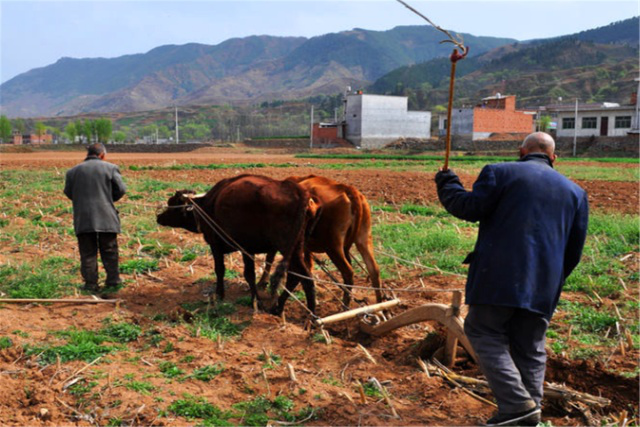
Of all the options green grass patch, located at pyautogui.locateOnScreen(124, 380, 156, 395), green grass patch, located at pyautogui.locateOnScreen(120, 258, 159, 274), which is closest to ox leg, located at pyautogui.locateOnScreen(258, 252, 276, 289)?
green grass patch, located at pyautogui.locateOnScreen(120, 258, 159, 274)

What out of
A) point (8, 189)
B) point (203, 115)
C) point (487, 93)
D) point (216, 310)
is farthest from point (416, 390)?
point (203, 115)

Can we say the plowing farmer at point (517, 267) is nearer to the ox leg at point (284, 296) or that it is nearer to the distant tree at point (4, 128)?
the ox leg at point (284, 296)

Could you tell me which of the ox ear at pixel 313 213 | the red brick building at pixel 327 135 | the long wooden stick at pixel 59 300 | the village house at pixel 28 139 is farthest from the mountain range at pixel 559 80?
the long wooden stick at pixel 59 300

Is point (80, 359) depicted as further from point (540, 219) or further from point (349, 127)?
point (349, 127)

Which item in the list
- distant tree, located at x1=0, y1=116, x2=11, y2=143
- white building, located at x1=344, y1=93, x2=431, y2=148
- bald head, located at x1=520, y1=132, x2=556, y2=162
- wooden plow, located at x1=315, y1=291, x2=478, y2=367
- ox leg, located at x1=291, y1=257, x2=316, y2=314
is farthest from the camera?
distant tree, located at x1=0, y1=116, x2=11, y2=143

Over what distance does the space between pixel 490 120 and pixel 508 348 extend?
70.4m

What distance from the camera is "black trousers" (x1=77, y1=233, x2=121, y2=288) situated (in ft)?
26.6

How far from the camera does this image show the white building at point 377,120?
76375 mm

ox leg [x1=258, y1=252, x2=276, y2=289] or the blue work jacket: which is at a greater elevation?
the blue work jacket

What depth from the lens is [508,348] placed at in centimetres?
430

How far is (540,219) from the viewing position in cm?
418

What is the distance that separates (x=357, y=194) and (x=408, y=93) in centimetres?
15846

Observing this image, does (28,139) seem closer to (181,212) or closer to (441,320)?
(181,212)

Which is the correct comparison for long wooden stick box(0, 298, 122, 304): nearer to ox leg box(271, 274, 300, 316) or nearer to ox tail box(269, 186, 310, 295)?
ox leg box(271, 274, 300, 316)
